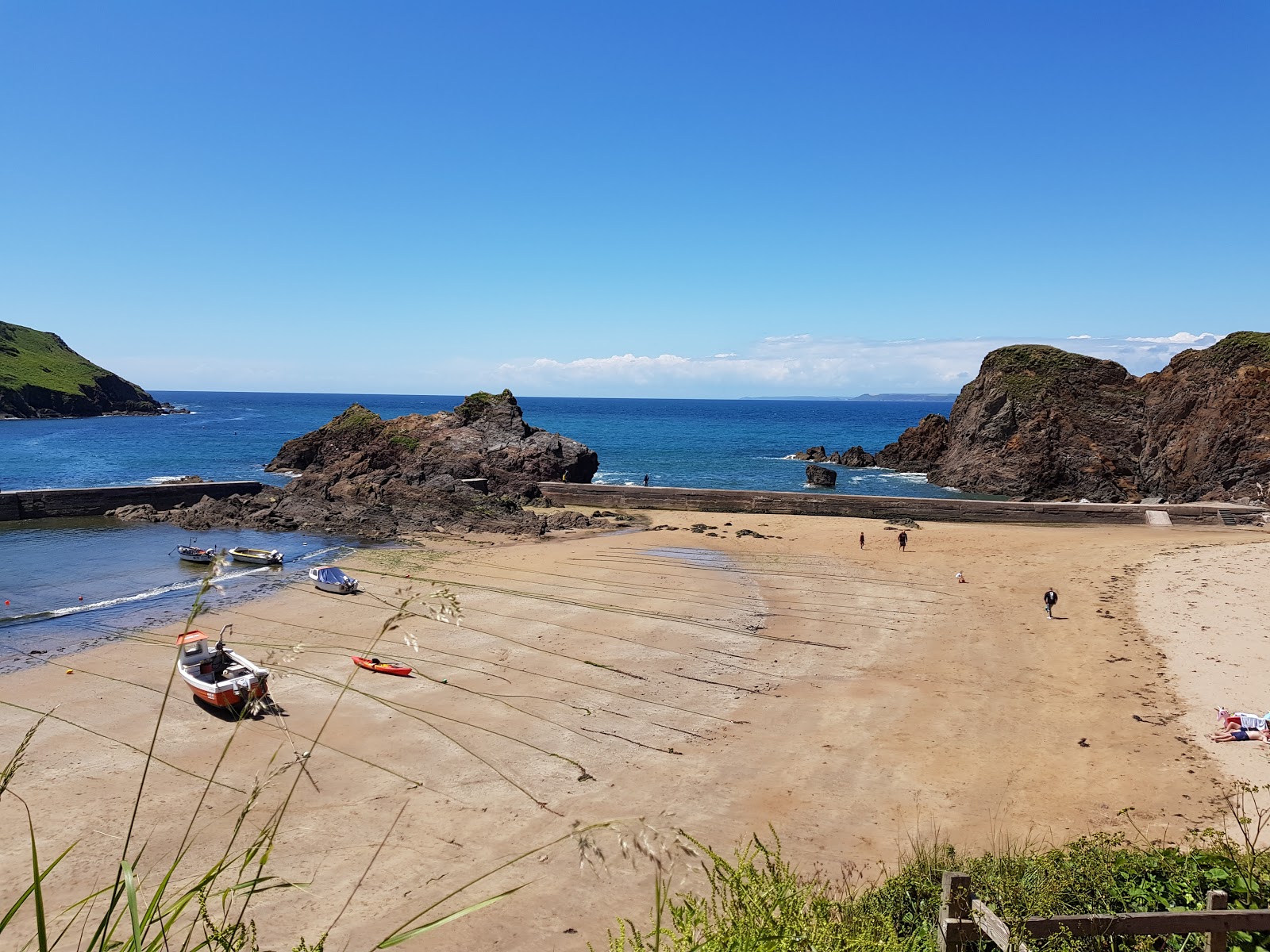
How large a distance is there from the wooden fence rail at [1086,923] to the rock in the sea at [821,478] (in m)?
47.5

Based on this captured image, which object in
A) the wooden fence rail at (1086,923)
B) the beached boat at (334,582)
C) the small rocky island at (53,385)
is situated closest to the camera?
the wooden fence rail at (1086,923)

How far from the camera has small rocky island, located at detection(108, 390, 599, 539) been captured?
124 ft

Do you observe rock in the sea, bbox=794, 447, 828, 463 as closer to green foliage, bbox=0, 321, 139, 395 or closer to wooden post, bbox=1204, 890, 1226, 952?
wooden post, bbox=1204, 890, 1226, 952

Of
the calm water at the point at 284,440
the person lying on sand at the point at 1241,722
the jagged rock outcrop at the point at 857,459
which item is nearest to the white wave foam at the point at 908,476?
the calm water at the point at 284,440

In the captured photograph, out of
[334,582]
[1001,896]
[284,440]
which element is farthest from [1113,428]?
[284,440]

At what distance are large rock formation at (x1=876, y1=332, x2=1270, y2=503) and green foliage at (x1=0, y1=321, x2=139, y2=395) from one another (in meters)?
134

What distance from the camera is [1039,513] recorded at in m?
36.9

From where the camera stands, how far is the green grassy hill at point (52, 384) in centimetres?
11881

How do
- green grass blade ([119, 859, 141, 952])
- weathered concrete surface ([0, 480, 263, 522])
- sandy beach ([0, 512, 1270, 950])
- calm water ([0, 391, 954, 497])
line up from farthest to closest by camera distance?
calm water ([0, 391, 954, 497]) < weathered concrete surface ([0, 480, 263, 522]) < sandy beach ([0, 512, 1270, 950]) < green grass blade ([119, 859, 141, 952])

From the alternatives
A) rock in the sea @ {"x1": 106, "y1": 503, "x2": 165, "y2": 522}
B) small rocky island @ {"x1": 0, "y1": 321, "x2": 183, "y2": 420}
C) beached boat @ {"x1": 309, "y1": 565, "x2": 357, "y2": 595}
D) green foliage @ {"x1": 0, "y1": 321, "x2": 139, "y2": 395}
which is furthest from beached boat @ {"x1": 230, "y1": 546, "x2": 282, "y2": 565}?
green foliage @ {"x1": 0, "y1": 321, "x2": 139, "y2": 395}

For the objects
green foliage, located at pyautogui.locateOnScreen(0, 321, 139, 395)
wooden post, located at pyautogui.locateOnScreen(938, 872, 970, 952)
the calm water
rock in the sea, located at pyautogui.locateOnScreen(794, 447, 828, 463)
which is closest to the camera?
wooden post, located at pyautogui.locateOnScreen(938, 872, 970, 952)

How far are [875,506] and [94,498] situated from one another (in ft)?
130

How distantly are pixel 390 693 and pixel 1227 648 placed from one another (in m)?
18.8

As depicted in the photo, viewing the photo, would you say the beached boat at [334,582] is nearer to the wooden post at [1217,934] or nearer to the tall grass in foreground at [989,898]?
the tall grass in foreground at [989,898]
